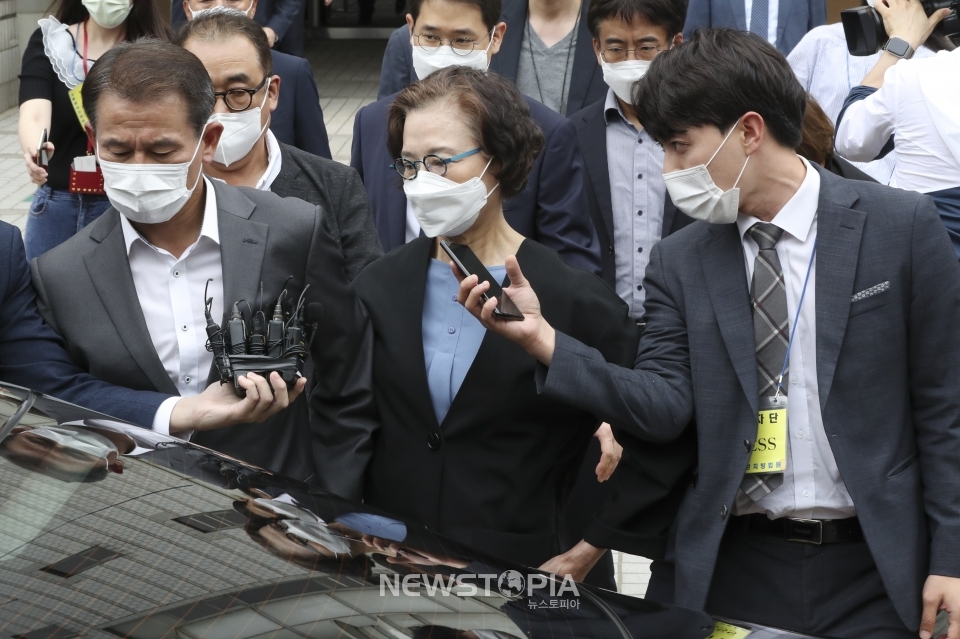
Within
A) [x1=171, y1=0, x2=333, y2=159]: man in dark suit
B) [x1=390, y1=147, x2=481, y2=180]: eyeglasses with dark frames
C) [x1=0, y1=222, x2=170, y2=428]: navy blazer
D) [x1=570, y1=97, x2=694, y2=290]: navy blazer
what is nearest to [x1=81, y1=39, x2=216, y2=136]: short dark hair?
[x1=0, y1=222, x2=170, y2=428]: navy blazer

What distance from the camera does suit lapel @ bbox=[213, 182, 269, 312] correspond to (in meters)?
2.94

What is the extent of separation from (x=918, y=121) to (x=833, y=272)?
156 cm

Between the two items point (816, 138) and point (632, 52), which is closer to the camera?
point (816, 138)

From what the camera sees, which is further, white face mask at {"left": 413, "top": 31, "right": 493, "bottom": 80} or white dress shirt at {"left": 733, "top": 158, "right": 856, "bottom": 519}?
white face mask at {"left": 413, "top": 31, "right": 493, "bottom": 80}

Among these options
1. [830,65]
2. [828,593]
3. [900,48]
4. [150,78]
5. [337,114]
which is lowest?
[337,114]

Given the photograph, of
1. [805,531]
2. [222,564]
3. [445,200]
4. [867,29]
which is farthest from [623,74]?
[222,564]

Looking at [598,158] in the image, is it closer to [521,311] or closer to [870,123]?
[870,123]

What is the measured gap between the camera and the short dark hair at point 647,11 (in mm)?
4504

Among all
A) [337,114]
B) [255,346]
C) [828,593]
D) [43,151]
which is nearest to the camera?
[255,346]

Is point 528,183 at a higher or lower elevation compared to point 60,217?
higher

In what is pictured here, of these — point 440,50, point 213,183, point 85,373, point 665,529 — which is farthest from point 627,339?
point 440,50

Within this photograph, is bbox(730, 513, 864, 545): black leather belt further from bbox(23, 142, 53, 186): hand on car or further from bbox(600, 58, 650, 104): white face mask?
bbox(23, 142, 53, 186): hand on car

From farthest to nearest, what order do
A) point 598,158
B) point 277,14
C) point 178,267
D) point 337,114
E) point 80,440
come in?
point 337,114, point 277,14, point 598,158, point 178,267, point 80,440

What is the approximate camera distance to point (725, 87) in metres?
2.72
